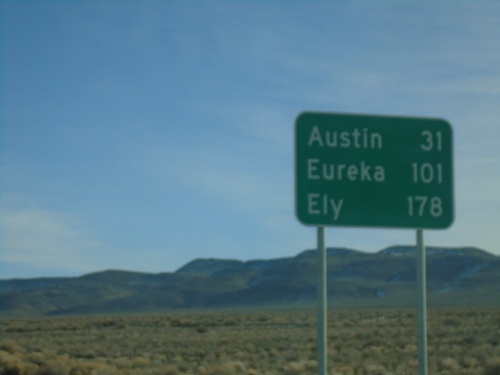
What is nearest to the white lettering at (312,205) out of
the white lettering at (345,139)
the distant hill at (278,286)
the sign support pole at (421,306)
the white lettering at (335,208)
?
the white lettering at (335,208)

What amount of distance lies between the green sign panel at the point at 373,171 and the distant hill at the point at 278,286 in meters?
126

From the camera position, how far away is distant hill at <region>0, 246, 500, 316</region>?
488 feet

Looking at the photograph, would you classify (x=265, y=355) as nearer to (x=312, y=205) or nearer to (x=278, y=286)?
(x=312, y=205)

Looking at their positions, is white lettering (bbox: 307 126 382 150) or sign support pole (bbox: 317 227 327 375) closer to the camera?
sign support pole (bbox: 317 227 327 375)

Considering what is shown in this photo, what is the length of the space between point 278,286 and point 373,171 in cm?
15665

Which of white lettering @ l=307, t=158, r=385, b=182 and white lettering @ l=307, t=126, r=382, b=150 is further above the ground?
white lettering @ l=307, t=126, r=382, b=150

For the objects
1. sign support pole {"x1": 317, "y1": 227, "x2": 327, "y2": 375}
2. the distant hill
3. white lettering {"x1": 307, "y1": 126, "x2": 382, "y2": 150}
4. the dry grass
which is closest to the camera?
sign support pole {"x1": 317, "y1": 227, "x2": 327, "y2": 375}

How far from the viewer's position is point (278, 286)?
534 feet

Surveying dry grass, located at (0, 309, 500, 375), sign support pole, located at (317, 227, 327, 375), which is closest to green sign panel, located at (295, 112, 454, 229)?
sign support pole, located at (317, 227, 327, 375)

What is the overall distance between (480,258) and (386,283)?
980 inches

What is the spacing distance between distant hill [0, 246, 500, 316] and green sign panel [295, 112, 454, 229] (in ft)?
415

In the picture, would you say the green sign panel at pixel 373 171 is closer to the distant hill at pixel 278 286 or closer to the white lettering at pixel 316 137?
the white lettering at pixel 316 137

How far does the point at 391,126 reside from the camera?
24.8 ft

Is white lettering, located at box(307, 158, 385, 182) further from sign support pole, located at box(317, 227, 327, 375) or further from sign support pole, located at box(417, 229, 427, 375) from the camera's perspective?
sign support pole, located at box(417, 229, 427, 375)
